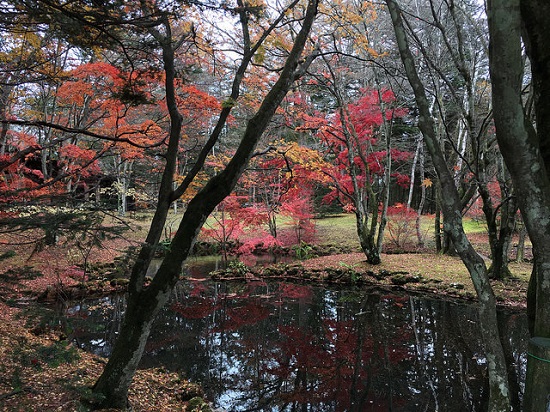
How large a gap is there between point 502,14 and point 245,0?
5.02m

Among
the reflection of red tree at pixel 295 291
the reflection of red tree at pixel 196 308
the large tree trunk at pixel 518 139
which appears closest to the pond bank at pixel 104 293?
the reflection of red tree at pixel 295 291

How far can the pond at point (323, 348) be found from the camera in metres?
5.07

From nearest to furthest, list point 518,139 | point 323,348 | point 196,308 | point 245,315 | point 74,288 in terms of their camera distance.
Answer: point 518,139
point 323,348
point 245,315
point 196,308
point 74,288

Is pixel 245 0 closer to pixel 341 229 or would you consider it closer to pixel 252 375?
pixel 252 375

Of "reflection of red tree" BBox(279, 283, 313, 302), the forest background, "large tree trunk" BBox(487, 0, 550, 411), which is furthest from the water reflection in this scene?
"large tree trunk" BBox(487, 0, 550, 411)

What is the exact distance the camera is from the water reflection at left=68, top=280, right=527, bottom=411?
5.09 m

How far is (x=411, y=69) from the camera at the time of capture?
3.14 m

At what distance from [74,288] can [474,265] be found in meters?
11.2

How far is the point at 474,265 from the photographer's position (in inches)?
108

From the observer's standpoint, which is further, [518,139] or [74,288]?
[74,288]

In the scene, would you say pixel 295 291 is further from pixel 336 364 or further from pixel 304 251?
pixel 304 251

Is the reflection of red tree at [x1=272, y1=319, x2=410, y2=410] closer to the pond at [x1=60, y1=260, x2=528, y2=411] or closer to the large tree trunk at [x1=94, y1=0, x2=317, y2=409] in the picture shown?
the pond at [x1=60, y1=260, x2=528, y2=411]

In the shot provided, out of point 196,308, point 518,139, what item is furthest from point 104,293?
point 518,139

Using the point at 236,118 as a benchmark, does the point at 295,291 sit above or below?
below
